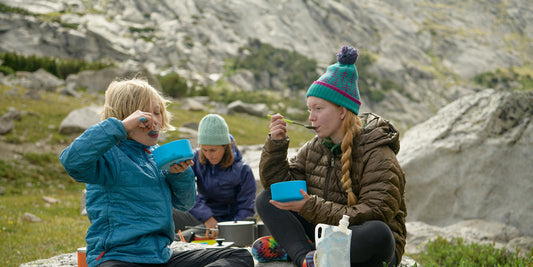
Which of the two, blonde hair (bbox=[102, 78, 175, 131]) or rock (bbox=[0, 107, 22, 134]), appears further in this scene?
rock (bbox=[0, 107, 22, 134])

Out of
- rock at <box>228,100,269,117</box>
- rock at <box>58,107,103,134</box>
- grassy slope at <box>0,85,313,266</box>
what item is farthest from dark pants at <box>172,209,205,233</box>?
rock at <box>228,100,269,117</box>

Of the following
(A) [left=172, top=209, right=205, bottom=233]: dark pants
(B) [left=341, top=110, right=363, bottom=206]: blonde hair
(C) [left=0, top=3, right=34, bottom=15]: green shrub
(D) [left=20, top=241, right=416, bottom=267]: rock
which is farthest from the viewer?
(C) [left=0, top=3, right=34, bottom=15]: green shrub

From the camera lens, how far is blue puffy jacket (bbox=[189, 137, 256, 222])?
5.82m

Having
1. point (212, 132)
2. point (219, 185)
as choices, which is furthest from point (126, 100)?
point (219, 185)

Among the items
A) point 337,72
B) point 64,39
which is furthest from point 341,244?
point 64,39

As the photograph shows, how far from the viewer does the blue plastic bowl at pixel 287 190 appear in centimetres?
327

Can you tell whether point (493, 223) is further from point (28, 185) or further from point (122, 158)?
point (28, 185)

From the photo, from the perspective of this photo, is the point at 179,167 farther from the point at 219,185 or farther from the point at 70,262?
the point at 219,185

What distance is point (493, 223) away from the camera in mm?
7566

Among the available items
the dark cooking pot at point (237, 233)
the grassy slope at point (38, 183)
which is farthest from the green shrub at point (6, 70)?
the dark cooking pot at point (237, 233)

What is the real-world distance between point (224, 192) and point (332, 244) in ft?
9.87

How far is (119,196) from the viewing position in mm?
3152

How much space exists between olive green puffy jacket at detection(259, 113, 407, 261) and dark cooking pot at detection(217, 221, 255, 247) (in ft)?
2.81

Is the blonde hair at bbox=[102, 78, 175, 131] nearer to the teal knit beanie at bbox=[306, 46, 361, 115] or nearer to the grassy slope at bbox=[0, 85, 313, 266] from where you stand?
the teal knit beanie at bbox=[306, 46, 361, 115]
